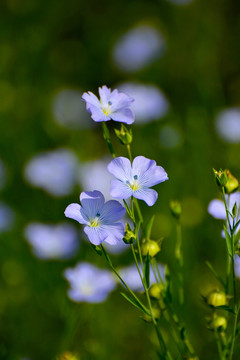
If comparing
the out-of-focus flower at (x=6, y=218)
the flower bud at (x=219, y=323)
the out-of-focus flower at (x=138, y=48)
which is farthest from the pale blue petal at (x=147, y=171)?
the out-of-focus flower at (x=138, y=48)

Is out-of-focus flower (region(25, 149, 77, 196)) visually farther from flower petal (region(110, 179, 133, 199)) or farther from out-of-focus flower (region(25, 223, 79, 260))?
flower petal (region(110, 179, 133, 199))

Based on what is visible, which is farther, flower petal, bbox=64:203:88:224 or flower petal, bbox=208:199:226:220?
flower petal, bbox=208:199:226:220

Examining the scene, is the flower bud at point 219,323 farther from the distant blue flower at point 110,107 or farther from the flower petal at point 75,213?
the distant blue flower at point 110,107

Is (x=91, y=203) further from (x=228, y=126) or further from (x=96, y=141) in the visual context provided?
(x=96, y=141)

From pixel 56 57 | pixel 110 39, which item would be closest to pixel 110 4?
pixel 110 39

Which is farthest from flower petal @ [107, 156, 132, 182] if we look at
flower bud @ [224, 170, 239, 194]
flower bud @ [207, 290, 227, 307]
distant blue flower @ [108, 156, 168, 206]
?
flower bud @ [207, 290, 227, 307]

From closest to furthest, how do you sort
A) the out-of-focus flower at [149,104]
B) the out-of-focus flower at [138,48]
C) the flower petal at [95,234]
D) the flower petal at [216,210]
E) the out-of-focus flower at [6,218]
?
1. the flower petal at [95,234]
2. the flower petal at [216,210]
3. the out-of-focus flower at [6,218]
4. the out-of-focus flower at [149,104]
5. the out-of-focus flower at [138,48]
